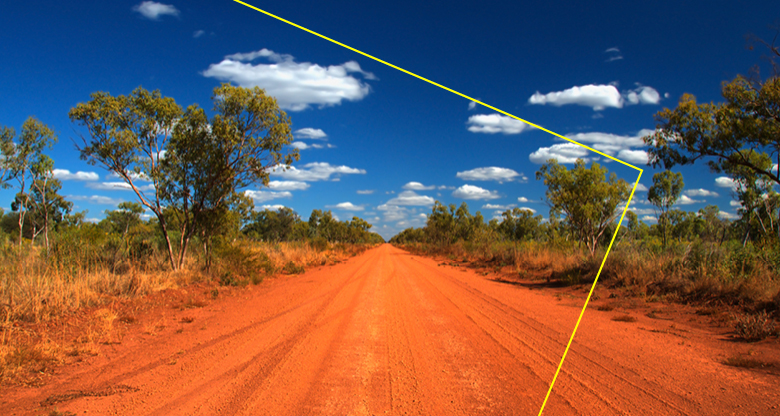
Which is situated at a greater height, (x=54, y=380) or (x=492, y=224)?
(x=492, y=224)

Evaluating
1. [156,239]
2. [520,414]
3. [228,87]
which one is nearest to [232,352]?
[520,414]

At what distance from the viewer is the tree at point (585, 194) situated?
70.1ft

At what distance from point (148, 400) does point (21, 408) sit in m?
1.24

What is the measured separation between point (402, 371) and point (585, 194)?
20483 mm

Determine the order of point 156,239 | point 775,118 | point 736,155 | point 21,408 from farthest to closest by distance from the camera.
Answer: point 156,239, point 736,155, point 775,118, point 21,408

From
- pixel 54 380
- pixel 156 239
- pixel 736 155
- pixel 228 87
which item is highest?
pixel 228 87

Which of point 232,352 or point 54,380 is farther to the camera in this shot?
point 232,352

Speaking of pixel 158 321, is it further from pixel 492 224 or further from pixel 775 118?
pixel 492 224

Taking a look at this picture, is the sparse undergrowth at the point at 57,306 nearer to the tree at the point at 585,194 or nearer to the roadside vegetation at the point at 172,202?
the roadside vegetation at the point at 172,202

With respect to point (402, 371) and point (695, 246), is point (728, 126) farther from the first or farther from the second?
point (402, 371)

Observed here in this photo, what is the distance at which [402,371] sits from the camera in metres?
4.82

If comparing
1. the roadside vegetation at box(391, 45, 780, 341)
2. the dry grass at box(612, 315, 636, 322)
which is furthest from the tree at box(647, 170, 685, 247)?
the dry grass at box(612, 315, 636, 322)

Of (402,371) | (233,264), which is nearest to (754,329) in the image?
(402,371)

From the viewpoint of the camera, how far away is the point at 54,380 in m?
4.65
